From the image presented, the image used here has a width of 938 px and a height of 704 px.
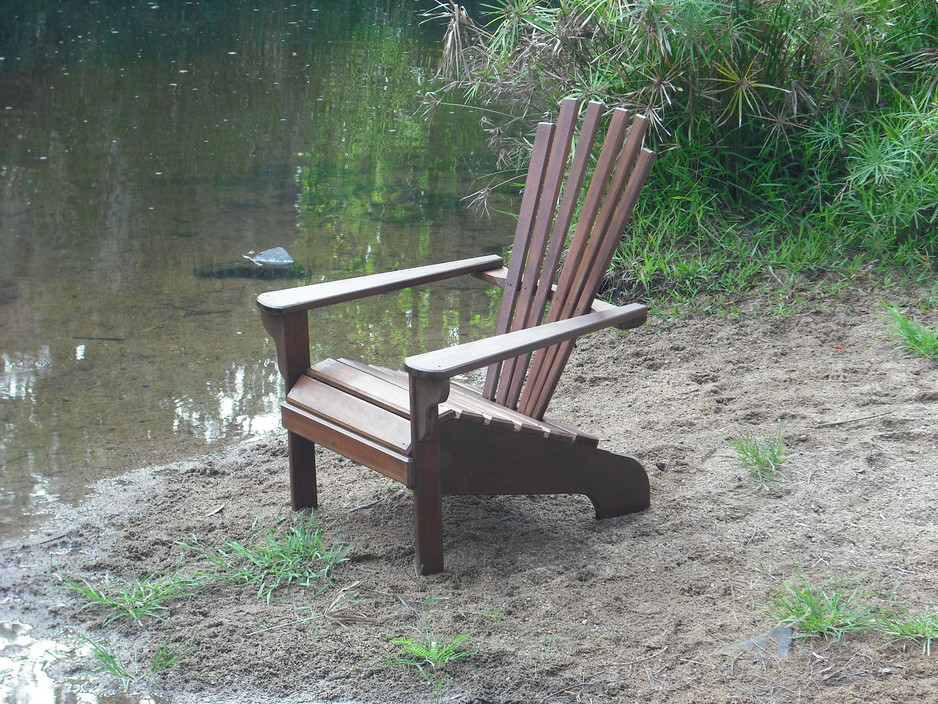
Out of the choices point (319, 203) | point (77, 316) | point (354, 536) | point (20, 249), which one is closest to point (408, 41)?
point (319, 203)

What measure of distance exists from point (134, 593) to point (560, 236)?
1654 millimetres

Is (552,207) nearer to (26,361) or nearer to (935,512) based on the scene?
(935,512)

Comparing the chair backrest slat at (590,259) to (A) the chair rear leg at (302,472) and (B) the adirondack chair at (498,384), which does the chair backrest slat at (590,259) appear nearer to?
(B) the adirondack chair at (498,384)

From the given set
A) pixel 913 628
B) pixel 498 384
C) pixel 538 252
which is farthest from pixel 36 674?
pixel 913 628

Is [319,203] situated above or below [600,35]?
below

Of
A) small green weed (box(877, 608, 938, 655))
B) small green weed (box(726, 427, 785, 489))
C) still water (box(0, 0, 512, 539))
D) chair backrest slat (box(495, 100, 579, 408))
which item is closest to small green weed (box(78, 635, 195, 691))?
still water (box(0, 0, 512, 539))

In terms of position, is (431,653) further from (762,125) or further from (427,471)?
(762,125)

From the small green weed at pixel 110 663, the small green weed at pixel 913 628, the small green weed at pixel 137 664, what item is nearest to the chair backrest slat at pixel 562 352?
the small green weed at pixel 913 628

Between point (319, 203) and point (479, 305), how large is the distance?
2004 millimetres

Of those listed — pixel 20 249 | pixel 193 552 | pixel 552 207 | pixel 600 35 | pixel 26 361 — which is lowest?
pixel 193 552

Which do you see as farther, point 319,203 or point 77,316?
point 319,203

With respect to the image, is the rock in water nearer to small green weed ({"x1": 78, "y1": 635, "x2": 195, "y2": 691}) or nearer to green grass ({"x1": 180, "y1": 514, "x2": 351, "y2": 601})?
green grass ({"x1": 180, "y1": 514, "x2": 351, "y2": 601})

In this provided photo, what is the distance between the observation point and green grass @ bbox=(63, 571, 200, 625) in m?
2.46

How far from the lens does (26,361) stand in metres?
4.09
